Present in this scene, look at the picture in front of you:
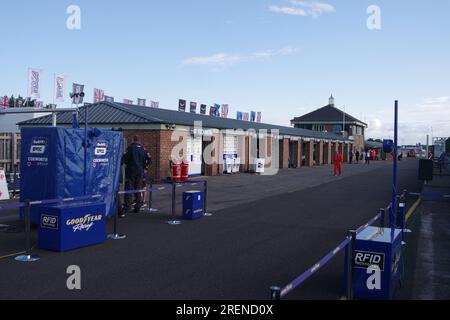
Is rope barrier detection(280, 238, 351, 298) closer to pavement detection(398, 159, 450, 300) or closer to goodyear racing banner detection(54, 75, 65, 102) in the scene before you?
pavement detection(398, 159, 450, 300)

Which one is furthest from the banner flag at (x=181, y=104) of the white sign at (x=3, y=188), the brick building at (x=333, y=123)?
the brick building at (x=333, y=123)

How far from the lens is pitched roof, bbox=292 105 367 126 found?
73.7m

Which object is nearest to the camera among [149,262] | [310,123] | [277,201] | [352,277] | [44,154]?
[352,277]

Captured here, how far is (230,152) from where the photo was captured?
99.9ft

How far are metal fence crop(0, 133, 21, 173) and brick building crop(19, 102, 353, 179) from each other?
5394mm

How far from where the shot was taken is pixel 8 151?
17156mm

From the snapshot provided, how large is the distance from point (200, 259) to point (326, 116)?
2782 inches

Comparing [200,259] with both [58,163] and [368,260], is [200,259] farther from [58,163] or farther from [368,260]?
[58,163]

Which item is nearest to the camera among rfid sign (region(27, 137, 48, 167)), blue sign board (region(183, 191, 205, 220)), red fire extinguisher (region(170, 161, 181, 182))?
rfid sign (region(27, 137, 48, 167))

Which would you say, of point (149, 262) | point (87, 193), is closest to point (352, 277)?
point (149, 262)

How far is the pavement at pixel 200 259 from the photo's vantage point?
610 centimetres

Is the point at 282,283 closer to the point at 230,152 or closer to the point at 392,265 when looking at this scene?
the point at 392,265

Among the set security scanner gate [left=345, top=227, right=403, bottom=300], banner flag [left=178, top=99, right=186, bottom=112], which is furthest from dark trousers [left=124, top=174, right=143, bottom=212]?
banner flag [left=178, top=99, right=186, bottom=112]
